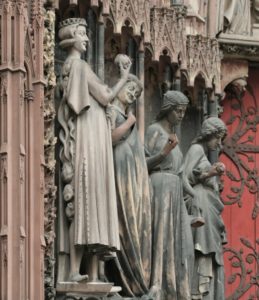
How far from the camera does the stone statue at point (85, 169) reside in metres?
19.3

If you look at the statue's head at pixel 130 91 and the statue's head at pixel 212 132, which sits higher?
the statue's head at pixel 130 91

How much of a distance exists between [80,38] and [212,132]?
6.54 feet

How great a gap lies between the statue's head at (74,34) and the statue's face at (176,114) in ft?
3.86

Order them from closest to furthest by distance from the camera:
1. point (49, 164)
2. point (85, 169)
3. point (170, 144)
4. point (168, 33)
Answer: point (49, 164) → point (85, 169) → point (170, 144) → point (168, 33)

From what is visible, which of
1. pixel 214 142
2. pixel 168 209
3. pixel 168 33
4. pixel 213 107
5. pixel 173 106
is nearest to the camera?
pixel 168 209

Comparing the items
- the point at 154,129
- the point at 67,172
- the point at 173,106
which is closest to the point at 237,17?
the point at 173,106

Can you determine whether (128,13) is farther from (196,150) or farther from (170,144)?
(196,150)

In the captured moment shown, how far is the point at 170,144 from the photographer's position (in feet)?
66.2

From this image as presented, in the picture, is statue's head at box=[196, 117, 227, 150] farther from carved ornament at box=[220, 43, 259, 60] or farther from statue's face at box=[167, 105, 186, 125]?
carved ornament at box=[220, 43, 259, 60]

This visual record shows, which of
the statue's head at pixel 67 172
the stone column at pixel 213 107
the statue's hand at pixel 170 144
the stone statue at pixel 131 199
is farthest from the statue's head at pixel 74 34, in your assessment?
the stone column at pixel 213 107

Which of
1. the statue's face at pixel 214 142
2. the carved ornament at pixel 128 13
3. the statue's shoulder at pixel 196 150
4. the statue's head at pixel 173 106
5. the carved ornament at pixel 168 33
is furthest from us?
the statue's face at pixel 214 142

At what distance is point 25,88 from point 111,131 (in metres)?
1.13

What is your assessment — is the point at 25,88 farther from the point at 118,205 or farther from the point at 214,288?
the point at 214,288

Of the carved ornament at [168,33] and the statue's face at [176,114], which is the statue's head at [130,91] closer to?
the statue's face at [176,114]
